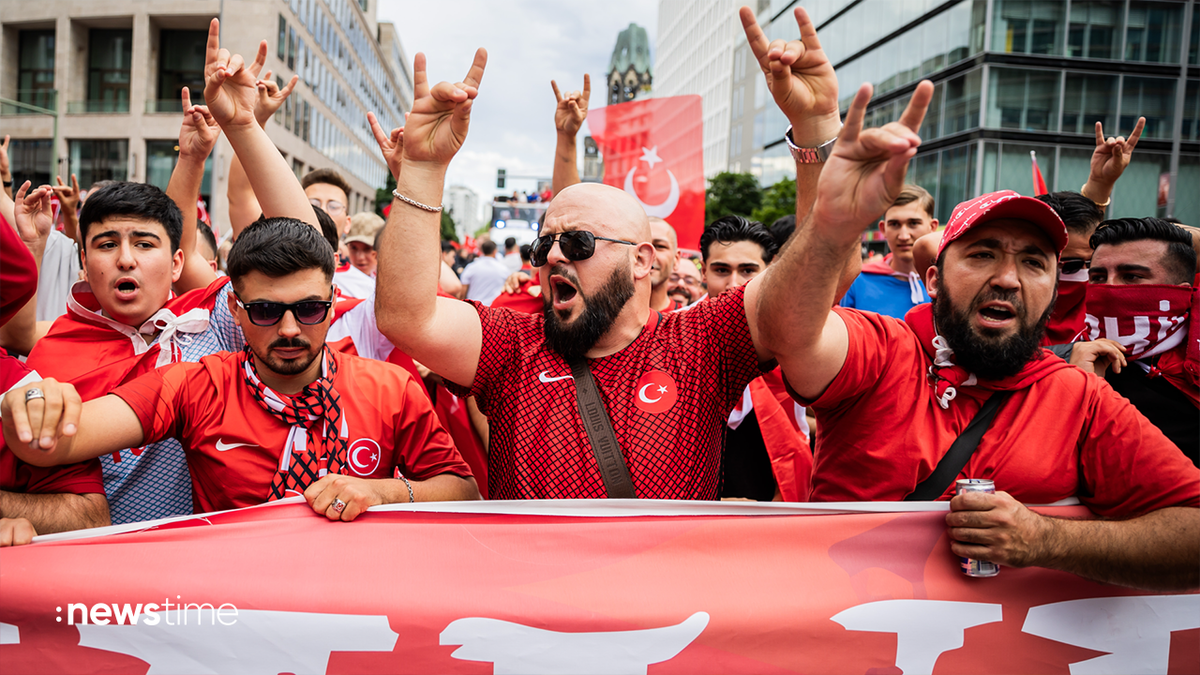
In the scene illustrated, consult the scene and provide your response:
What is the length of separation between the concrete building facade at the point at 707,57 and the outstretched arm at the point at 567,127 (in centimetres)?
7143

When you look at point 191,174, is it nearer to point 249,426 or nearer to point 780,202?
point 249,426

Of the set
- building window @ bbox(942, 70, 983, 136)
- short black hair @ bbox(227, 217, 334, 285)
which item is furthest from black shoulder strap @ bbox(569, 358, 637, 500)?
building window @ bbox(942, 70, 983, 136)

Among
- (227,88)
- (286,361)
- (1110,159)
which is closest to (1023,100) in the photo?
(1110,159)

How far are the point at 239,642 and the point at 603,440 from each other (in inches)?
43.0

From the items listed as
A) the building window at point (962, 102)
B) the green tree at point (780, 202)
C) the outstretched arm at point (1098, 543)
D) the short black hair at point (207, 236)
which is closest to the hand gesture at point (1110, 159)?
the outstretched arm at point (1098, 543)

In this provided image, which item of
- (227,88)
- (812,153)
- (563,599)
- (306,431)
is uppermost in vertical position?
(227,88)

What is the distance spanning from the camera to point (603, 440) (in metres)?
2.37

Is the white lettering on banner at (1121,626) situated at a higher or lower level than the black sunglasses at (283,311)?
lower

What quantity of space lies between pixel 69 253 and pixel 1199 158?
35.3m

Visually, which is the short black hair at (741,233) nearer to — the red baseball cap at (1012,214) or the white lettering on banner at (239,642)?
the red baseball cap at (1012,214)

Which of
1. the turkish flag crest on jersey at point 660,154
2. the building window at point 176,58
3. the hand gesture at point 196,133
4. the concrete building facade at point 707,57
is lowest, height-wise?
the hand gesture at point 196,133

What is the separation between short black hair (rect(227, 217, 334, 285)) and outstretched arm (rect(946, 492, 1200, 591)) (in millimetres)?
2032

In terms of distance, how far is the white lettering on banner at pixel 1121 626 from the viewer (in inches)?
82.9

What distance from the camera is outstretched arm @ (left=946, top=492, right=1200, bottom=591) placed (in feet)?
6.56
